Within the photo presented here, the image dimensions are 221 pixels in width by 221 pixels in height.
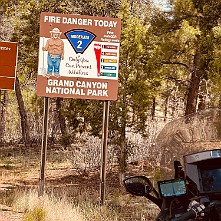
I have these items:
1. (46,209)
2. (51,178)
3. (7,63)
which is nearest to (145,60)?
(7,63)

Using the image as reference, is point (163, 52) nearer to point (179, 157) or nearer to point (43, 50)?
point (43, 50)

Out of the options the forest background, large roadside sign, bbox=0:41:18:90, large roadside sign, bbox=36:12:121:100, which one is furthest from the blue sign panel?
the forest background

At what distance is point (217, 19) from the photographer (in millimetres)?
13211

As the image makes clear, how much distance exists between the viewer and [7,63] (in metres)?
10.2

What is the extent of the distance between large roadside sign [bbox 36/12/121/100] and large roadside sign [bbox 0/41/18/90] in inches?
40.0

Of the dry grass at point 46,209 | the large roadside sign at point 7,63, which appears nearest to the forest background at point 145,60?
the large roadside sign at point 7,63

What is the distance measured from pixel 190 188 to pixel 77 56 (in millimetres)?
5840

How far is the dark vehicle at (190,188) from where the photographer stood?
3.40 m

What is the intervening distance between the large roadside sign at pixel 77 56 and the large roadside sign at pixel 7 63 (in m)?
1.02

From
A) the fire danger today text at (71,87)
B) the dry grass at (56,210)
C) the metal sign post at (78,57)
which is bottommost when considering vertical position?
the dry grass at (56,210)

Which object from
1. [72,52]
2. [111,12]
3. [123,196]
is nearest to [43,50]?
[72,52]

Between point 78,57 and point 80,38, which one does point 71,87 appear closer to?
point 78,57

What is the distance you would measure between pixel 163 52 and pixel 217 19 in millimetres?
1458

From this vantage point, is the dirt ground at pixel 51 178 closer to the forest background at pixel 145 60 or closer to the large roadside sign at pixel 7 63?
the forest background at pixel 145 60
